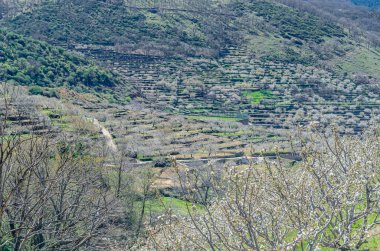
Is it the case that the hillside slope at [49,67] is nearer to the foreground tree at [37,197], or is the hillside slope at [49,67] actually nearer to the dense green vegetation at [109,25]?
the dense green vegetation at [109,25]

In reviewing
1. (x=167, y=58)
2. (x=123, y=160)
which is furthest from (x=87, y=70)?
(x=123, y=160)

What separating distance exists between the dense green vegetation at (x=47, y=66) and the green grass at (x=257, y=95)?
23686mm

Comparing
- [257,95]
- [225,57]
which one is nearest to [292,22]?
[225,57]

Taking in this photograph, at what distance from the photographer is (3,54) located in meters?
64.9

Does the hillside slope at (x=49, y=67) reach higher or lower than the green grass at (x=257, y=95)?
higher

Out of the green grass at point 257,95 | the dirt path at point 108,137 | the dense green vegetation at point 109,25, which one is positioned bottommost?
the green grass at point 257,95

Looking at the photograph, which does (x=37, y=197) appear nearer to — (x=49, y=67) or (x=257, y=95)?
(x=49, y=67)

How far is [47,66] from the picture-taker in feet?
220

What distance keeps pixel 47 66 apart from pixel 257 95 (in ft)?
121

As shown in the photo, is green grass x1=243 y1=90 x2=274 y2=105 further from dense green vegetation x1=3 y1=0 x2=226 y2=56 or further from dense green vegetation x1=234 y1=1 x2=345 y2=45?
dense green vegetation x1=234 y1=1 x2=345 y2=45

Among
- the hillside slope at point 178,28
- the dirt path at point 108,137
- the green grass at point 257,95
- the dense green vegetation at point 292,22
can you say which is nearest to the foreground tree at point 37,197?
the dirt path at point 108,137

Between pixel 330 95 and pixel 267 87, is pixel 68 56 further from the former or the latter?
pixel 330 95

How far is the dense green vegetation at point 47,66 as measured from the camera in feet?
204

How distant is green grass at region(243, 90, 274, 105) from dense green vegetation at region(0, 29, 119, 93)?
23.7m
